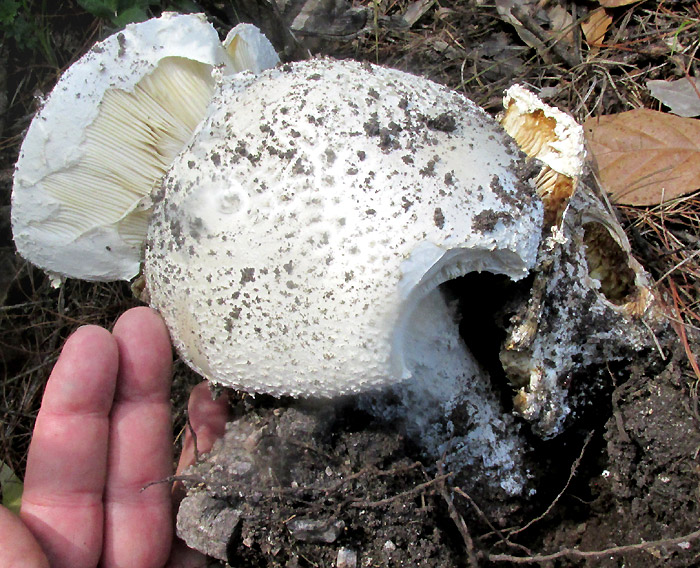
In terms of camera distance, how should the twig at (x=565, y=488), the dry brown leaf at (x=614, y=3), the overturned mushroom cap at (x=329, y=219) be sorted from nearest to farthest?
the overturned mushroom cap at (x=329, y=219)
the twig at (x=565, y=488)
the dry brown leaf at (x=614, y=3)

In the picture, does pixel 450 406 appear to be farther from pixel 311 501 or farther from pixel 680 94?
pixel 680 94

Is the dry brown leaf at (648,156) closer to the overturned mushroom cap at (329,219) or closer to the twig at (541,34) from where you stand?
the twig at (541,34)

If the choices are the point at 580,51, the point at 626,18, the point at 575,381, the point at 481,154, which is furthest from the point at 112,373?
the point at 626,18

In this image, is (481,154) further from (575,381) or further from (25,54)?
(25,54)

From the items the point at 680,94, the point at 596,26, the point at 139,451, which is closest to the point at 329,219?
the point at 139,451

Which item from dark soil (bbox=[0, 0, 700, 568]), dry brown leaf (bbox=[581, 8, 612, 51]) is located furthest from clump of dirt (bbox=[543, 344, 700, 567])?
dry brown leaf (bbox=[581, 8, 612, 51])

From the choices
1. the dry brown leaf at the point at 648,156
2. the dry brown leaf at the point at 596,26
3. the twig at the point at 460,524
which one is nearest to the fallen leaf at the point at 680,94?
the dry brown leaf at the point at 648,156
